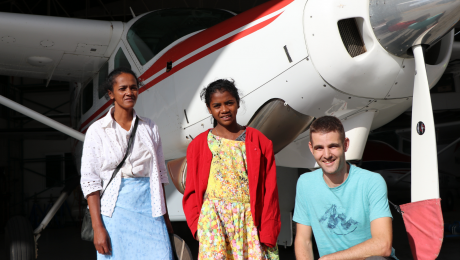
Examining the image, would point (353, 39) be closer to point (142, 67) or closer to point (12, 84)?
point (142, 67)

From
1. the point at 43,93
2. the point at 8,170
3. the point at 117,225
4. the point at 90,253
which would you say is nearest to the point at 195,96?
the point at 117,225

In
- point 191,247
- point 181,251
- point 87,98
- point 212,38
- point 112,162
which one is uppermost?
point 87,98

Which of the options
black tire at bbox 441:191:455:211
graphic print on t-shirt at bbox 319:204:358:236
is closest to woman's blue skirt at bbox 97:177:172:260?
graphic print on t-shirt at bbox 319:204:358:236

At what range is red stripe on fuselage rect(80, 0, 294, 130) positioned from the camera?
2744 mm

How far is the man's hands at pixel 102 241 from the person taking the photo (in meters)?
1.68

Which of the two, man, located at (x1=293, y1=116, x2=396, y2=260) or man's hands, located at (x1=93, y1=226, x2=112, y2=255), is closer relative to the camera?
man, located at (x1=293, y1=116, x2=396, y2=260)

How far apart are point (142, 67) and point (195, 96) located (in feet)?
3.24

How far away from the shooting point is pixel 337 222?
1653mm

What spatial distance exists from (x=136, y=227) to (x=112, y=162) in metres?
0.31

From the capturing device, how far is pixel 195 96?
309 centimetres

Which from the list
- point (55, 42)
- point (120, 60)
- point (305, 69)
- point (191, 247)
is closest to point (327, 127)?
point (305, 69)

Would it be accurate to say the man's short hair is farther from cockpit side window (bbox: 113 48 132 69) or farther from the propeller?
cockpit side window (bbox: 113 48 132 69)

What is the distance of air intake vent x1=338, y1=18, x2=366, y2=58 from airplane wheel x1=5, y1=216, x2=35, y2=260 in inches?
167

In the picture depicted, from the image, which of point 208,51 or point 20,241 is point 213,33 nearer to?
point 208,51
